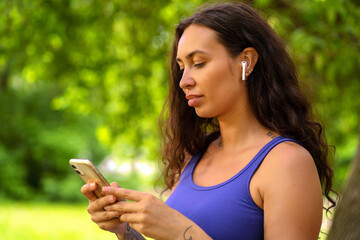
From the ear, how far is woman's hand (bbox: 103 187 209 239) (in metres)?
0.63

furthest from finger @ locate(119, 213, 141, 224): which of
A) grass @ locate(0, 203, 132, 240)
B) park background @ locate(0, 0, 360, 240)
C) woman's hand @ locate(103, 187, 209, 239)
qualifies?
grass @ locate(0, 203, 132, 240)

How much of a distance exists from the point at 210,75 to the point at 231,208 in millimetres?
506

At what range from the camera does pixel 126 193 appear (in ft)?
5.73

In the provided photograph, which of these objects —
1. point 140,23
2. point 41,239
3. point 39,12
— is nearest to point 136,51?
point 140,23

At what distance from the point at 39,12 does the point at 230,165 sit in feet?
15.5

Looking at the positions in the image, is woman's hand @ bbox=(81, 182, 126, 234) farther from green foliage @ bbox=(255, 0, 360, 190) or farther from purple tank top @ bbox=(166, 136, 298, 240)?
green foliage @ bbox=(255, 0, 360, 190)

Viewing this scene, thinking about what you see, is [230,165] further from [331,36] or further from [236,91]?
[331,36]

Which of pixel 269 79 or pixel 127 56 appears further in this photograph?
pixel 127 56

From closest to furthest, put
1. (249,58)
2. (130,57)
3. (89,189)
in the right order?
(89,189) < (249,58) < (130,57)

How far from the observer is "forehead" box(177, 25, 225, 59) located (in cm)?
196

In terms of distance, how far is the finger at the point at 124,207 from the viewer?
173 cm

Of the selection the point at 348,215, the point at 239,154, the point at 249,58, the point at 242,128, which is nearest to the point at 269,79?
the point at 249,58

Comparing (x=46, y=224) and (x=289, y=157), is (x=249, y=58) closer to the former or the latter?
(x=289, y=157)

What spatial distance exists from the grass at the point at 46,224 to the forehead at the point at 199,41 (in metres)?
6.99
